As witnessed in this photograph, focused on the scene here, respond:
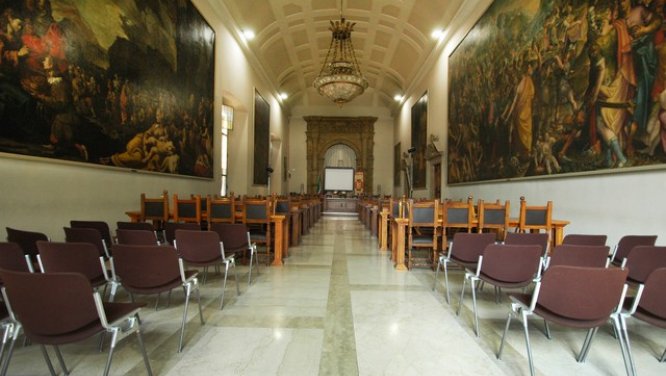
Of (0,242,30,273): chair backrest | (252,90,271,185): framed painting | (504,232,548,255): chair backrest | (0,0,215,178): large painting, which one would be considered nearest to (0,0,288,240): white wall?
(0,0,215,178): large painting

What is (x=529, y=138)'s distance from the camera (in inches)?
259

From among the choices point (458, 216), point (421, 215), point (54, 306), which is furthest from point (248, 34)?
point (54, 306)

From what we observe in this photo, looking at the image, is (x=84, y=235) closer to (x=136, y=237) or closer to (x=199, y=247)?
(x=136, y=237)

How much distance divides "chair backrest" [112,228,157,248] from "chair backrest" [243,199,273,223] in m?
1.89

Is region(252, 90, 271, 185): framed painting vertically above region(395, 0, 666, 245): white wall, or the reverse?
region(252, 90, 271, 185): framed painting

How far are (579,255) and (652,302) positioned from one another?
75 centimetres

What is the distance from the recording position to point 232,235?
4.25 metres

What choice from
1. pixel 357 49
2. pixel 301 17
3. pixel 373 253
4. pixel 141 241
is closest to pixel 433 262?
pixel 373 253

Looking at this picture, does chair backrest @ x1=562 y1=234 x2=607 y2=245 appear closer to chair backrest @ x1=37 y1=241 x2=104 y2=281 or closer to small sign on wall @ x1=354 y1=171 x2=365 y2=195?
chair backrest @ x1=37 y1=241 x2=104 y2=281

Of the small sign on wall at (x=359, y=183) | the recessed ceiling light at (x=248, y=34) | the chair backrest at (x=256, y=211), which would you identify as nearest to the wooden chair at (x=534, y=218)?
the chair backrest at (x=256, y=211)

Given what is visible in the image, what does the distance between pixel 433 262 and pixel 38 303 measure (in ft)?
15.8

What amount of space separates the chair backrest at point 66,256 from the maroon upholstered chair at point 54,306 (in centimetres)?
78

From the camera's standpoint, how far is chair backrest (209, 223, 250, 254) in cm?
423

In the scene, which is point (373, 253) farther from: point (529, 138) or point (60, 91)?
point (60, 91)
